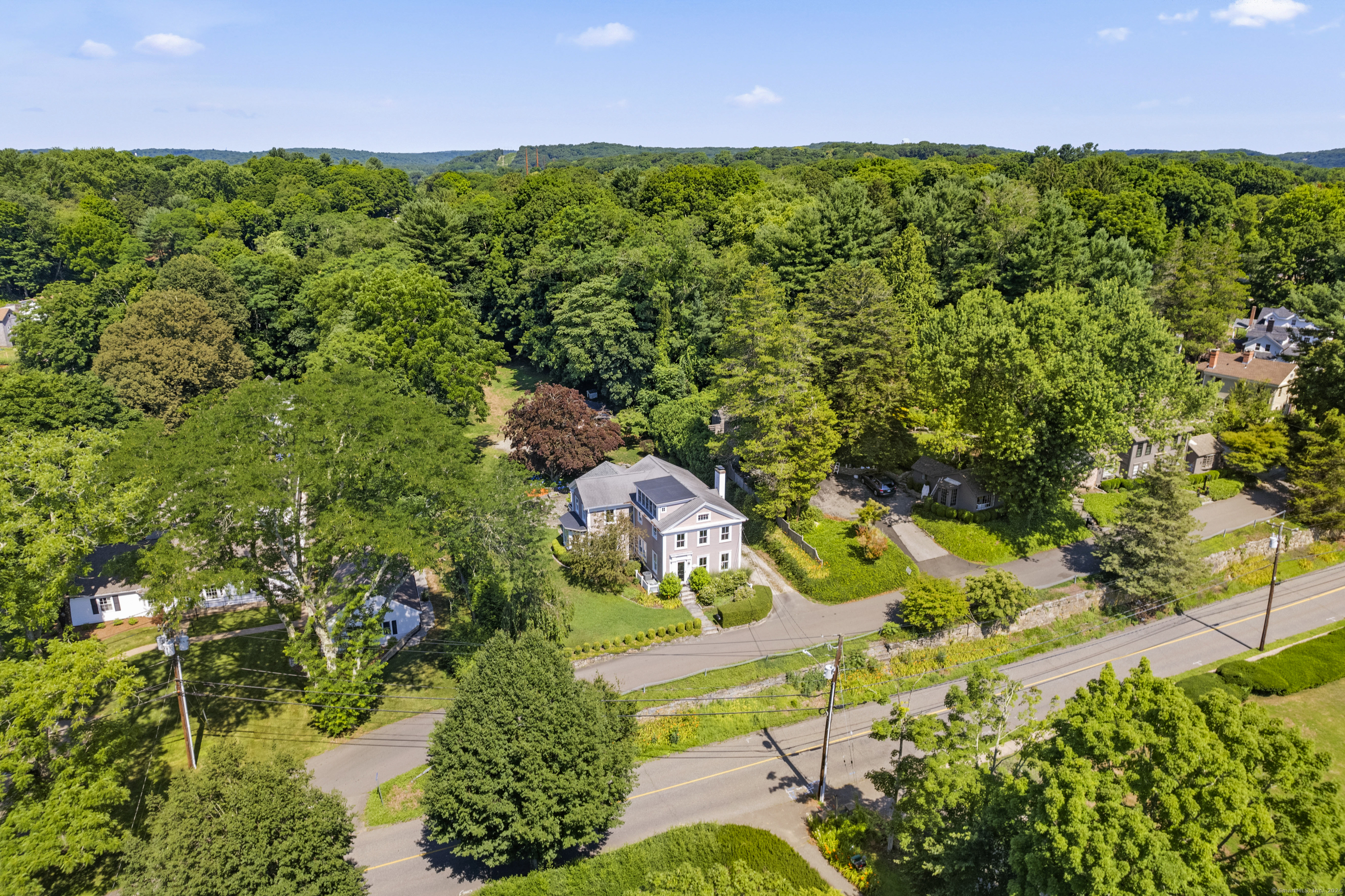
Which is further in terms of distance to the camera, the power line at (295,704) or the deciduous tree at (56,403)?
the deciduous tree at (56,403)

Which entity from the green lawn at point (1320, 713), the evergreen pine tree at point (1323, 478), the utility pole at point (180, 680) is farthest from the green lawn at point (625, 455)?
the evergreen pine tree at point (1323, 478)

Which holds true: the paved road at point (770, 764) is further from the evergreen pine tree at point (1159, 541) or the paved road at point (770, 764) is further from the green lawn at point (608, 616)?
the green lawn at point (608, 616)

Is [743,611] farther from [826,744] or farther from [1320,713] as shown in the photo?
[1320,713]

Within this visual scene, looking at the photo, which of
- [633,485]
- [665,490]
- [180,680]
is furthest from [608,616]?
[180,680]

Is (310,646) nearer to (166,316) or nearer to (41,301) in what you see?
(166,316)

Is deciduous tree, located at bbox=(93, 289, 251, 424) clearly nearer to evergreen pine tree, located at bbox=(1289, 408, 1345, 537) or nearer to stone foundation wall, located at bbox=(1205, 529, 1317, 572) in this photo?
stone foundation wall, located at bbox=(1205, 529, 1317, 572)
